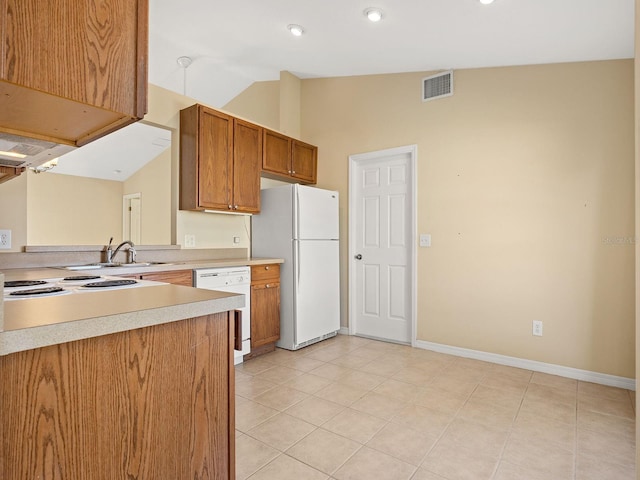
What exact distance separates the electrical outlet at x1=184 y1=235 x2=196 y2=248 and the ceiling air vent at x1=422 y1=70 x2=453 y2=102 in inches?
103

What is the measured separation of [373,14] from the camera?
8.55 feet

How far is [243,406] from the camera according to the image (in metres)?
2.39

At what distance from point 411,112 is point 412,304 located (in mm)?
1947

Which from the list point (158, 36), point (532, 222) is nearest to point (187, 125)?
point (158, 36)

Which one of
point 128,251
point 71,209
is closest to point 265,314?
point 128,251

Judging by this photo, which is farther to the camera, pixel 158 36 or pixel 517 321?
pixel 158 36

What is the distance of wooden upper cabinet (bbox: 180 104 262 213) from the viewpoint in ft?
10.3

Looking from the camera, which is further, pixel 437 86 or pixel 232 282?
pixel 437 86

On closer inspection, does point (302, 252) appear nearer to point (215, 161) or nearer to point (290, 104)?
point (215, 161)

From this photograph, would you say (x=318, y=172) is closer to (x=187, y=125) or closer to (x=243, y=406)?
(x=187, y=125)

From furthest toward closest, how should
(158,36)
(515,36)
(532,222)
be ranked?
(158,36) < (532,222) < (515,36)

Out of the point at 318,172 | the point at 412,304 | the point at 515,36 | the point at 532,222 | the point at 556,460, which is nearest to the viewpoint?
the point at 556,460

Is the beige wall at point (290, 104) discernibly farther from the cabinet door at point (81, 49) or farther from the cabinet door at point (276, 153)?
the cabinet door at point (81, 49)

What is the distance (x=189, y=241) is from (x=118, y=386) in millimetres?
2609
